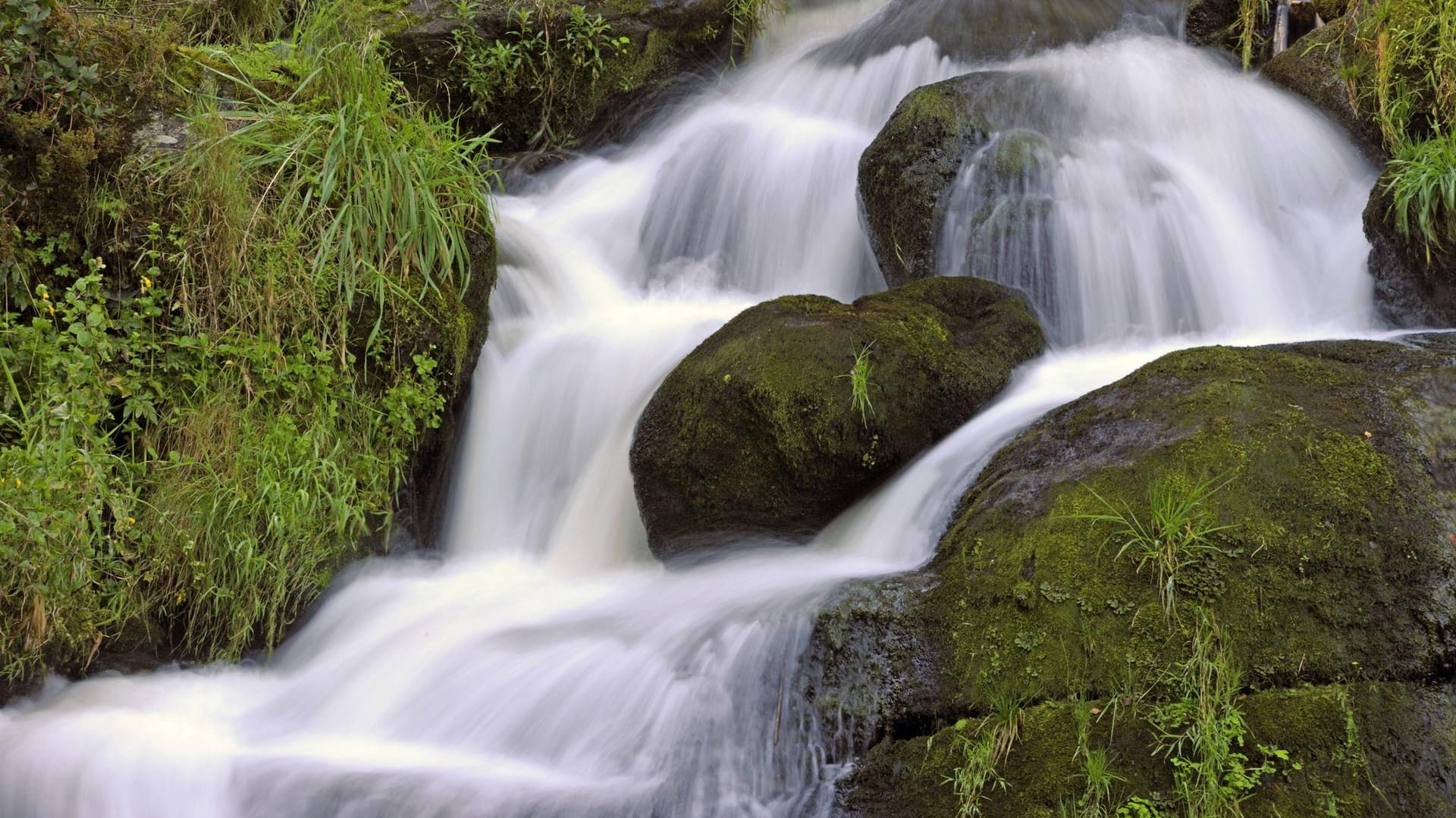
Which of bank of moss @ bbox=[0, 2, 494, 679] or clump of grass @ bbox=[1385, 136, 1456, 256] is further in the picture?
clump of grass @ bbox=[1385, 136, 1456, 256]

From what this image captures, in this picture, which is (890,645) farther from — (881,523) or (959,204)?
(959,204)

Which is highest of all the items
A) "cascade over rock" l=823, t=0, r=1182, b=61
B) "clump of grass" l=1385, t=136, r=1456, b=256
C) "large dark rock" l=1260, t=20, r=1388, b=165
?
"cascade over rock" l=823, t=0, r=1182, b=61

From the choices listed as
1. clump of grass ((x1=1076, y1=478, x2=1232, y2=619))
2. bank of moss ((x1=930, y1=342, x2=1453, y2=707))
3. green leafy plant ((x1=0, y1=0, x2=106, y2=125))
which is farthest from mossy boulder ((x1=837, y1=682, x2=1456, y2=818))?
green leafy plant ((x1=0, y1=0, x2=106, y2=125))

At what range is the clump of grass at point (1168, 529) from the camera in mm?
3029

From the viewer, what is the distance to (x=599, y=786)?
3105mm

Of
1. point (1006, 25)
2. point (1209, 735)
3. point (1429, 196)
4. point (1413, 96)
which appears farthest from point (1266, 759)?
point (1006, 25)

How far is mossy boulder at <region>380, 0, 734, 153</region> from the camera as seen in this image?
7.56 metres

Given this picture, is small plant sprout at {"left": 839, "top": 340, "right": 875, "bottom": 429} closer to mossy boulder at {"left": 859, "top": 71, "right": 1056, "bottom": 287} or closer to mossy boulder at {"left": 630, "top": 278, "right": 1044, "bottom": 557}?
mossy boulder at {"left": 630, "top": 278, "right": 1044, "bottom": 557}

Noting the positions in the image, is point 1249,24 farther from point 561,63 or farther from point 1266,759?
point 1266,759

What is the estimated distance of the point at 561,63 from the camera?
25.7ft

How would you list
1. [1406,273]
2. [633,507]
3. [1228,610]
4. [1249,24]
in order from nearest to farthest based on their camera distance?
1. [1228,610]
2. [633,507]
3. [1406,273]
4. [1249,24]

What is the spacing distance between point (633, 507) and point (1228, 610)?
2.53m

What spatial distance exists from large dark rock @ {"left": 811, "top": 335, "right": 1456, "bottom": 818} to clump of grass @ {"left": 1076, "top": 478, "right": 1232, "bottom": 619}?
0.01m

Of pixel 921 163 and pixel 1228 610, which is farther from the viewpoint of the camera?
pixel 921 163
